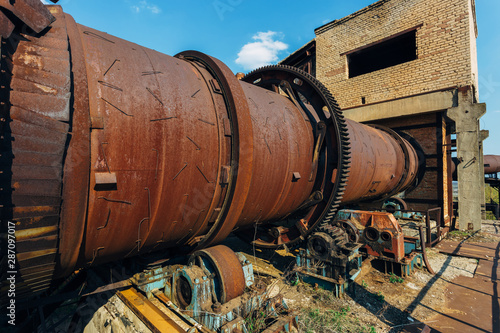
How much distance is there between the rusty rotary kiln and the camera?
4.56 ft

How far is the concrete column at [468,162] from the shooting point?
779 cm

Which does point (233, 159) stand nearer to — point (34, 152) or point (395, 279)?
point (34, 152)

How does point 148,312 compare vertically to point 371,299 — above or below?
above

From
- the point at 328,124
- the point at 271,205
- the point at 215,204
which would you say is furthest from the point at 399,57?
the point at 215,204

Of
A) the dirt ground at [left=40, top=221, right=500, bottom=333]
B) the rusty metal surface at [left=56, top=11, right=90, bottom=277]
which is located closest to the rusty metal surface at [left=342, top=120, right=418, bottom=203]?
the dirt ground at [left=40, top=221, right=500, bottom=333]

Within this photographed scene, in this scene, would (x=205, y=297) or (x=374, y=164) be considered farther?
(x=374, y=164)

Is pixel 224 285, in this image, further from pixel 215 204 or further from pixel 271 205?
pixel 271 205

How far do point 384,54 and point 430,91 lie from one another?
4876 mm

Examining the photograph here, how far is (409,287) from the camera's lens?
4.18 m

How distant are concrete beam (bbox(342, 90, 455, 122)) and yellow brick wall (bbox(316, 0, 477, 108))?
0.38 metres

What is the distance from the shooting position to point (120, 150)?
179cm

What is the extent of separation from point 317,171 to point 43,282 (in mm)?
3166

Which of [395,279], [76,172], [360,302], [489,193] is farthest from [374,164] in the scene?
[489,193]

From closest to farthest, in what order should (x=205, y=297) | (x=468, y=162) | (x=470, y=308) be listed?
1. (x=205, y=297)
2. (x=470, y=308)
3. (x=468, y=162)
